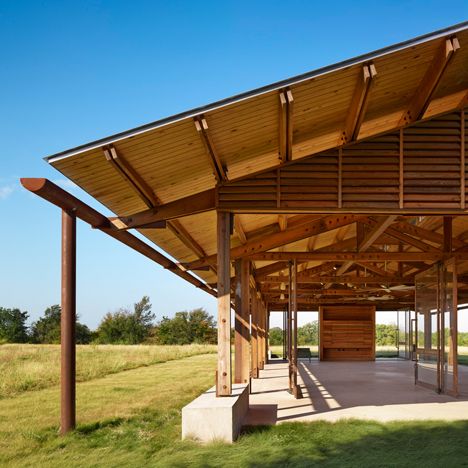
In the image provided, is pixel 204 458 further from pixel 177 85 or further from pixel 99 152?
pixel 177 85

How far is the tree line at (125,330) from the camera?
62.9 metres

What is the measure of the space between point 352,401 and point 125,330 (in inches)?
2169

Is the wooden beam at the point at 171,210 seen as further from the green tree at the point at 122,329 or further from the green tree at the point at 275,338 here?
the green tree at the point at 122,329

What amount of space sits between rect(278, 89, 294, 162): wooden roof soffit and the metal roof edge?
244mm

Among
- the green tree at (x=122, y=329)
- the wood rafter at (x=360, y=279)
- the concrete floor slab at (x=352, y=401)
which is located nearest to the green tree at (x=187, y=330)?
the green tree at (x=122, y=329)

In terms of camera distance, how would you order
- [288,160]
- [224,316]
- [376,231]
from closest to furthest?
[224,316], [288,160], [376,231]

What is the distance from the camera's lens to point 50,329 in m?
67.8

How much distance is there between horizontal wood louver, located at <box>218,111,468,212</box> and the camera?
8664 millimetres

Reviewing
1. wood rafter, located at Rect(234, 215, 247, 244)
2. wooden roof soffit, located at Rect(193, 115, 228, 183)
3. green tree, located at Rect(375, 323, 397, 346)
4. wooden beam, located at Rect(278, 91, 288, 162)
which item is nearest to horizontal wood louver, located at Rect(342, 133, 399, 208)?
wooden beam, located at Rect(278, 91, 288, 162)

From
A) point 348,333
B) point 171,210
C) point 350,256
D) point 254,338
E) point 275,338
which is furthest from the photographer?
point 275,338

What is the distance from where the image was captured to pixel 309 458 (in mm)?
6715

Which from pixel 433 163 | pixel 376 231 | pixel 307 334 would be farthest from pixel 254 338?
pixel 307 334

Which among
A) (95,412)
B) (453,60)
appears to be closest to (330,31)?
(453,60)

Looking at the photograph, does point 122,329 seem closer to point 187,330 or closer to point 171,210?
point 187,330
